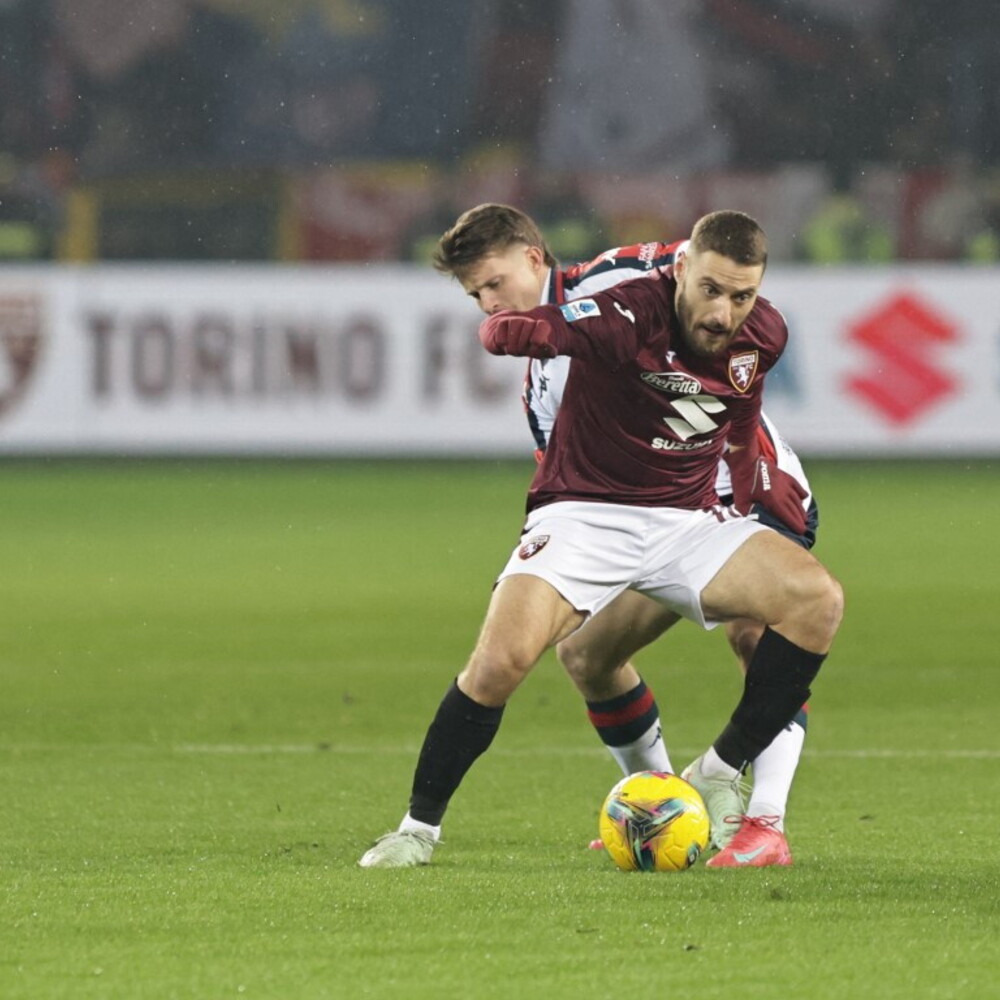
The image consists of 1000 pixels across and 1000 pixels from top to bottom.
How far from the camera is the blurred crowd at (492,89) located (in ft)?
74.0

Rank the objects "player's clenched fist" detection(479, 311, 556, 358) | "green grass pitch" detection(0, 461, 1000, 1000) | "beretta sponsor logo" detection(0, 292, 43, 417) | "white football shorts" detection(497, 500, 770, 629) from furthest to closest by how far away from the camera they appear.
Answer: "beretta sponsor logo" detection(0, 292, 43, 417)
"white football shorts" detection(497, 500, 770, 629)
"player's clenched fist" detection(479, 311, 556, 358)
"green grass pitch" detection(0, 461, 1000, 1000)

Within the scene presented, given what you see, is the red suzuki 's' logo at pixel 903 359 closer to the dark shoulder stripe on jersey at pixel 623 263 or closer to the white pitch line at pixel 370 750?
the white pitch line at pixel 370 750

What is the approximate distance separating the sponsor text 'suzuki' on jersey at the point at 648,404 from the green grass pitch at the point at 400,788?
35.2 inches

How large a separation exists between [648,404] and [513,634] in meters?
0.68

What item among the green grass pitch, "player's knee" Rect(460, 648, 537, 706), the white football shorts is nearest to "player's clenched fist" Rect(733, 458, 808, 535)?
the white football shorts

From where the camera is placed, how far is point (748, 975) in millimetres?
4004

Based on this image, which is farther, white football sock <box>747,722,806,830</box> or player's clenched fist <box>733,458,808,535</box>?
player's clenched fist <box>733,458,808,535</box>

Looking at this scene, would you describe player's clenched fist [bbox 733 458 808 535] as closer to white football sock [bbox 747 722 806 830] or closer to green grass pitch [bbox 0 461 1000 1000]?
white football sock [bbox 747 722 806 830]

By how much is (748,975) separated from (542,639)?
4.46 ft

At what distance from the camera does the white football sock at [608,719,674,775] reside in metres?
5.90

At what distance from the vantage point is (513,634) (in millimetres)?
5176

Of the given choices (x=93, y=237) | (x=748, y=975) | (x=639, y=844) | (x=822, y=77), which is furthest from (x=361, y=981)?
(x=822, y=77)

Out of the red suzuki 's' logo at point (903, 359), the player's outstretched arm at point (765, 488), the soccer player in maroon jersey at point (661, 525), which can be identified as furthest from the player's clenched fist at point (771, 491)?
the red suzuki 's' logo at point (903, 359)

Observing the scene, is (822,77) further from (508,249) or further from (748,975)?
(748,975)
